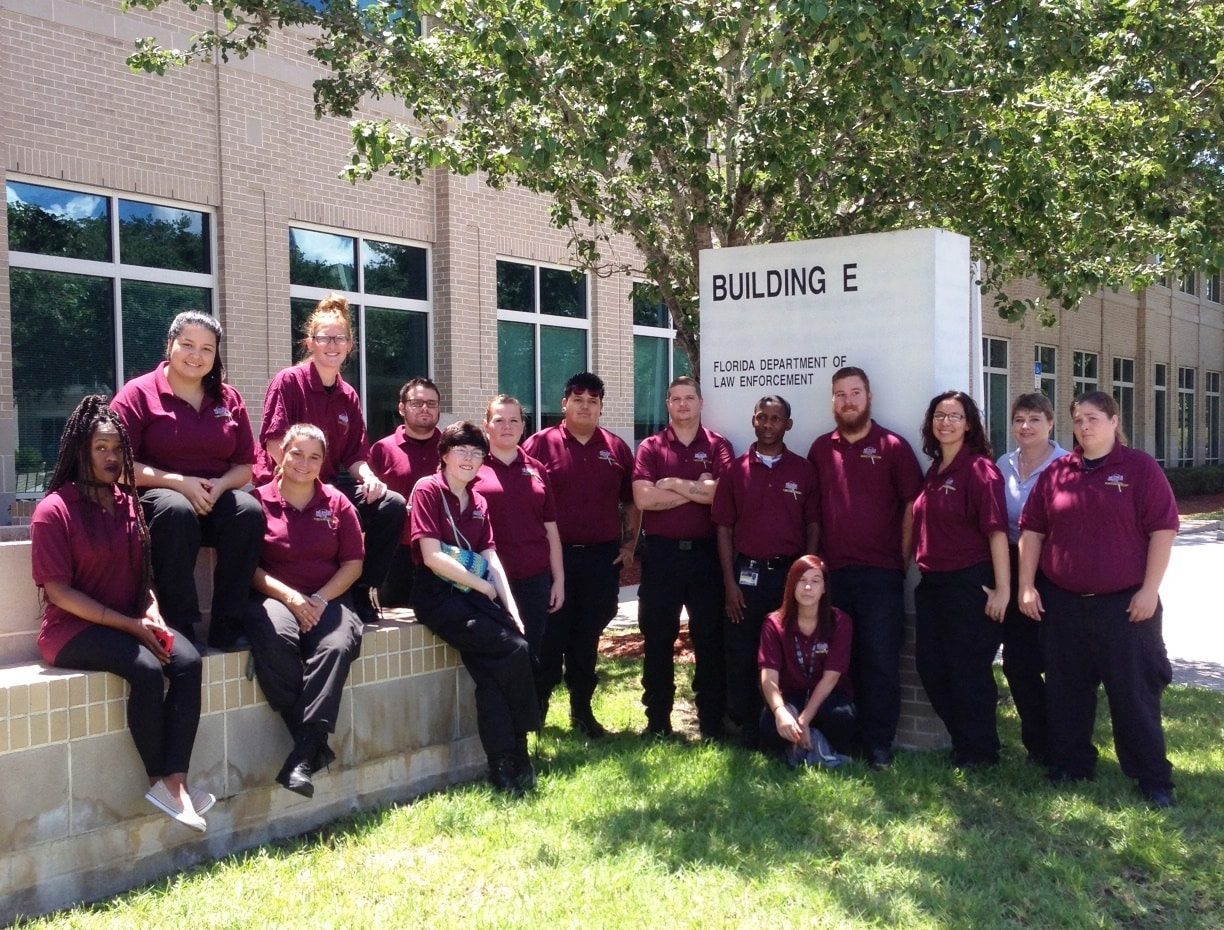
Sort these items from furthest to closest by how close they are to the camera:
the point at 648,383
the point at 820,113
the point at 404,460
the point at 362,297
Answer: the point at 648,383, the point at 362,297, the point at 820,113, the point at 404,460

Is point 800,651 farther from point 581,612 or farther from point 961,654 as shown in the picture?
point 581,612

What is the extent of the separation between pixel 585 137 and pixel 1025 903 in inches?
210

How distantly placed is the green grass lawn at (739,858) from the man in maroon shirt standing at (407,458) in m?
1.33

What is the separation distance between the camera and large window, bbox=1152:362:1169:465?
107 ft

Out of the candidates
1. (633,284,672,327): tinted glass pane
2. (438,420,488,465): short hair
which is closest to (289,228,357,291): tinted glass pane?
(633,284,672,327): tinted glass pane

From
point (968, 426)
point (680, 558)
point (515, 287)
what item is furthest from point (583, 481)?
point (515, 287)

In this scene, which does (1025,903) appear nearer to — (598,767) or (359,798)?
(598,767)

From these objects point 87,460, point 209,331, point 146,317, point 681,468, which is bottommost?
point 681,468

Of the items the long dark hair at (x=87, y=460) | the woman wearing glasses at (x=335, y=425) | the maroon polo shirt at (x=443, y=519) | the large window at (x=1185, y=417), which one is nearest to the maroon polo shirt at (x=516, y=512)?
the maroon polo shirt at (x=443, y=519)

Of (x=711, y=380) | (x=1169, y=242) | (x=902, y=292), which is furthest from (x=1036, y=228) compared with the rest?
(x=711, y=380)

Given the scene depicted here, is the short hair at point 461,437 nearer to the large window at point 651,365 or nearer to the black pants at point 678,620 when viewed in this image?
the black pants at point 678,620

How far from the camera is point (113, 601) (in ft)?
15.2

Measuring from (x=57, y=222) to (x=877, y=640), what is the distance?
7.78 metres

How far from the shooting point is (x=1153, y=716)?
5.49 m
